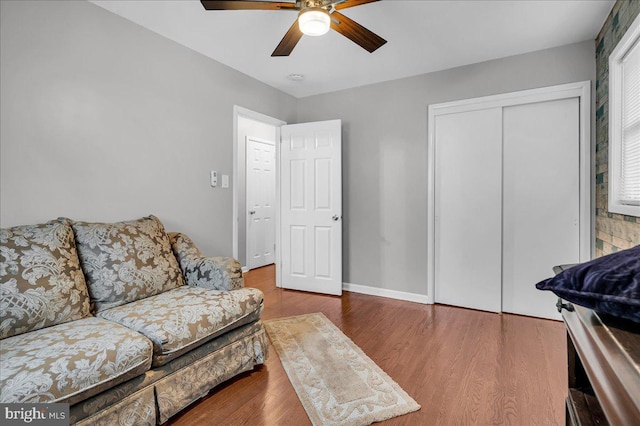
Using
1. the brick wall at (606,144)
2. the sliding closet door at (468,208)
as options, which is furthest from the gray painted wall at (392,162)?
the brick wall at (606,144)

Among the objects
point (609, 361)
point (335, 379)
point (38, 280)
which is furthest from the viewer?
point (335, 379)

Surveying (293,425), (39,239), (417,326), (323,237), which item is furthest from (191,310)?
(323,237)

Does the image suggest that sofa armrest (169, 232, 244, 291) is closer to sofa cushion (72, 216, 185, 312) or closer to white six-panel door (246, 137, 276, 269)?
sofa cushion (72, 216, 185, 312)

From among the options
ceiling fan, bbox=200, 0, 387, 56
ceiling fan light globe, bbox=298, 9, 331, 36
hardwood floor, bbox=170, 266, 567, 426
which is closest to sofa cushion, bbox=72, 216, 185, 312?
hardwood floor, bbox=170, 266, 567, 426

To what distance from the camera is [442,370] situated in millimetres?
2154

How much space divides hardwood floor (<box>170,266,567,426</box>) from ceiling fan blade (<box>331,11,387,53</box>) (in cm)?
216

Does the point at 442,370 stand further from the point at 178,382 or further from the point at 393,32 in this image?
the point at 393,32

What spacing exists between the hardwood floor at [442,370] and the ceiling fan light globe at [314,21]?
6.97 feet

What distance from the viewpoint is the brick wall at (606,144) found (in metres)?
2.07

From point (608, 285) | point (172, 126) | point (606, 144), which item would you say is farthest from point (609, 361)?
point (172, 126)

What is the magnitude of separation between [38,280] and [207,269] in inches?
35.5

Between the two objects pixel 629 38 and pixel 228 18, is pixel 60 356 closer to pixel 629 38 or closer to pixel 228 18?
pixel 228 18

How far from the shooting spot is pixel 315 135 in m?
3.92

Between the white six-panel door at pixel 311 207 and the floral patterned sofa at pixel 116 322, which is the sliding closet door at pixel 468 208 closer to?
the white six-panel door at pixel 311 207
